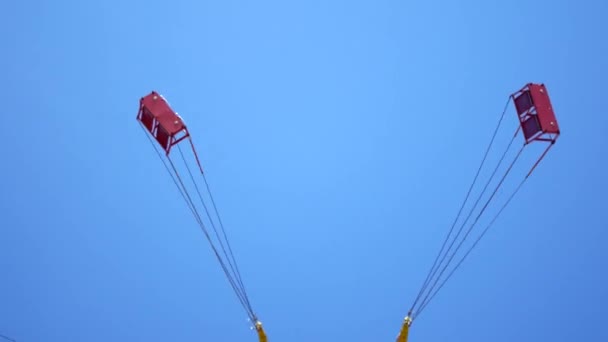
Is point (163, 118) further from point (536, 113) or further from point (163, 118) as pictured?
point (536, 113)

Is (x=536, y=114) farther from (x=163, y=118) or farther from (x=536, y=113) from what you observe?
(x=163, y=118)

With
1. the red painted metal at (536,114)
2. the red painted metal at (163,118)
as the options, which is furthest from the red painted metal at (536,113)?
the red painted metal at (163,118)

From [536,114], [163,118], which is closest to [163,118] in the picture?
[163,118]

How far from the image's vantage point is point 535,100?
24.1 meters

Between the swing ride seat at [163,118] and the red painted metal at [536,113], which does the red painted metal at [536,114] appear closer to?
the red painted metal at [536,113]

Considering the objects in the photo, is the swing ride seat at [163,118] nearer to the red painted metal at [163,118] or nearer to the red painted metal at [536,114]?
the red painted metal at [163,118]

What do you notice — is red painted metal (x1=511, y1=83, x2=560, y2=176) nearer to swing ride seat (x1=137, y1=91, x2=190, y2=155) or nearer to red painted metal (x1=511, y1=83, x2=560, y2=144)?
red painted metal (x1=511, y1=83, x2=560, y2=144)

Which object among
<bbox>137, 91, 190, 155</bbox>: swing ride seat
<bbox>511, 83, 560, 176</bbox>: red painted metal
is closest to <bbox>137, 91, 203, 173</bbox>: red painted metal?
<bbox>137, 91, 190, 155</bbox>: swing ride seat

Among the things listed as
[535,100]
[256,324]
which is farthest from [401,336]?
[535,100]

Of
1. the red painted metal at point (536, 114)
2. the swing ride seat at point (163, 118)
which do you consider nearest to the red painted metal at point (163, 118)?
the swing ride seat at point (163, 118)

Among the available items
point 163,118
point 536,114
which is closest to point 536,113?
point 536,114

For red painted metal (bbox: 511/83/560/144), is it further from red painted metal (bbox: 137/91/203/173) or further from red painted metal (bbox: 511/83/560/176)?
red painted metal (bbox: 137/91/203/173)

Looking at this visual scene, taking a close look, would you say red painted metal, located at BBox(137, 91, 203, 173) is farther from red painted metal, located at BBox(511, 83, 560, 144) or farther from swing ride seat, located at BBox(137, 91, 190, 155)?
red painted metal, located at BBox(511, 83, 560, 144)

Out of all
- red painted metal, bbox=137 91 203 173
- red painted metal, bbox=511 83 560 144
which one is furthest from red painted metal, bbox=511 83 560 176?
red painted metal, bbox=137 91 203 173
